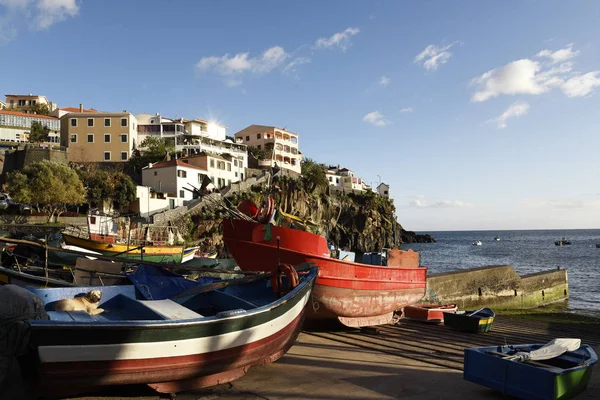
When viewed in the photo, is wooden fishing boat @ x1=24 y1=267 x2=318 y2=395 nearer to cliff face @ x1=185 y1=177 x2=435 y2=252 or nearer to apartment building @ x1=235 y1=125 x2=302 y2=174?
cliff face @ x1=185 y1=177 x2=435 y2=252

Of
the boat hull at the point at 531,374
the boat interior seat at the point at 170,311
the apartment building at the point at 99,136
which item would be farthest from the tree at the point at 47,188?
the boat hull at the point at 531,374

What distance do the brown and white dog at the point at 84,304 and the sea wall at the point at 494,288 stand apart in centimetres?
1335

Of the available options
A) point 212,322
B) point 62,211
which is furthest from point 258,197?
point 212,322

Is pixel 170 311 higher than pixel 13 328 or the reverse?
the reverse

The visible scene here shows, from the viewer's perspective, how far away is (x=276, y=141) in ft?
241

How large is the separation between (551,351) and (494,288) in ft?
50.1

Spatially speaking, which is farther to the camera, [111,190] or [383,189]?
[383,189]

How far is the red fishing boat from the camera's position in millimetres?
11133

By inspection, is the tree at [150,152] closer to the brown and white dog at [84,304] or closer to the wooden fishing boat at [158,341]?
the wooden fishing boat at [158,341]

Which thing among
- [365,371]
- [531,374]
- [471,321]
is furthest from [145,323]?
[471,321]

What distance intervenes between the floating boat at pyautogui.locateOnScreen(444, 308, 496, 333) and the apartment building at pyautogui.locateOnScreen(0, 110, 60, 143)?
195 ft

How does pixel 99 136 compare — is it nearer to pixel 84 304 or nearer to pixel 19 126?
pixel 19 126

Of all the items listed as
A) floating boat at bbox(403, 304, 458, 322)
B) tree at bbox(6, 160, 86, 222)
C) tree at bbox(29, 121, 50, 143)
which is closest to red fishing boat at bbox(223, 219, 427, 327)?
floating boat at bbox(403, 304, 458, 322)

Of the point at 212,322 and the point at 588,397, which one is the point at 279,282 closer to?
the point at 212,322
